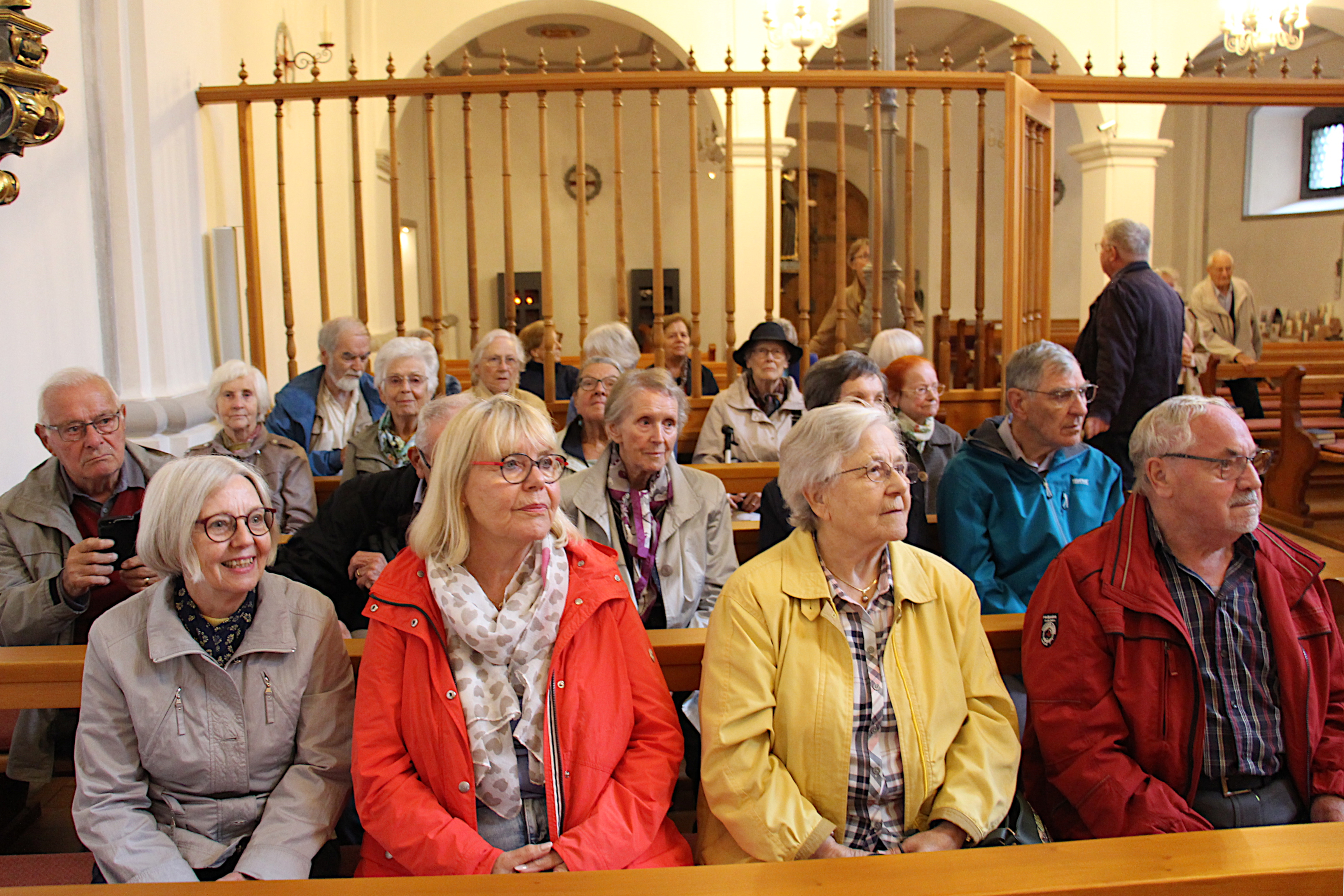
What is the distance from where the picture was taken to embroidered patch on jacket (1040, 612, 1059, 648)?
187cm

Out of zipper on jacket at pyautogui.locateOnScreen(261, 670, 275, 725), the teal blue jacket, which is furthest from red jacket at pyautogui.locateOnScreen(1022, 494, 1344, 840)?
zipper on jacket at pyautogui.locateOnScreen(261, 670, 275, 725)

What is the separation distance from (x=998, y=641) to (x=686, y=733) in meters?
0.69

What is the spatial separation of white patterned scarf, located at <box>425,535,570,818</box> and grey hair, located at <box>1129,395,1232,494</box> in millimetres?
1106

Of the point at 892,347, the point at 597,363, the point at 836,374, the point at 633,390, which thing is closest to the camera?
the point at 633,390

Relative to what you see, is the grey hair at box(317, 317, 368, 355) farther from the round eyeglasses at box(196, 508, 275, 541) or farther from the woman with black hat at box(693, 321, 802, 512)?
the round eyeglasses at box(196, 508, 275, 541)

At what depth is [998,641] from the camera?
202cm

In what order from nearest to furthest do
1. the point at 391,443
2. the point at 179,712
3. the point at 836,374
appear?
the point at 179,712 < the point at 836,374 < the point at 391,443

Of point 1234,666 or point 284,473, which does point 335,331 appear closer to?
point 284,473

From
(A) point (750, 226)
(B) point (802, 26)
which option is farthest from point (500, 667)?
(A) point (750, 226)

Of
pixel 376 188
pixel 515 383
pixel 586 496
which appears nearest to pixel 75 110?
pixel 515 383

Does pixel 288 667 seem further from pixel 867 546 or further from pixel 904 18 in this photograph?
pixel 904 18

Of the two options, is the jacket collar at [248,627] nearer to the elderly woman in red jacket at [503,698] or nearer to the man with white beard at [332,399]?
the elderly woman in red jacket at [503,698]

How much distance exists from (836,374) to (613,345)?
1302mm

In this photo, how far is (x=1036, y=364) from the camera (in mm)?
2596
